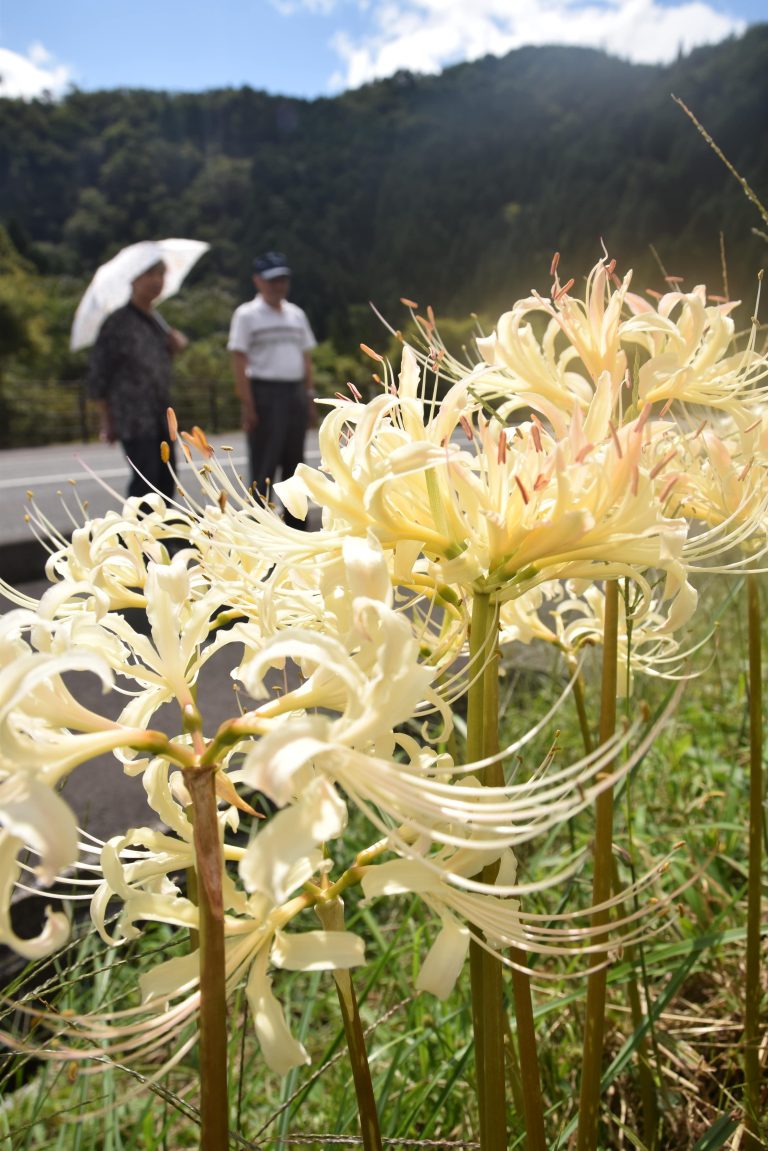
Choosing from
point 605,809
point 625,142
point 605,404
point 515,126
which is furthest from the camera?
point 515,126

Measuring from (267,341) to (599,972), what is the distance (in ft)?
19.6

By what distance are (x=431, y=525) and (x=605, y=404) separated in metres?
0.21

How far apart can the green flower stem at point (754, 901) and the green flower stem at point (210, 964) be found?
89 centimetres

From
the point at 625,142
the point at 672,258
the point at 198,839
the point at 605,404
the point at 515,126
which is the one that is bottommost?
the point at 198,839

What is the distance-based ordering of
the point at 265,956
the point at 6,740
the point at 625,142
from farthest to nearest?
the point at 625,142, the point at 265,956, the point at 6,740

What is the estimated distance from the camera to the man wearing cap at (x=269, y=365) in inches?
255

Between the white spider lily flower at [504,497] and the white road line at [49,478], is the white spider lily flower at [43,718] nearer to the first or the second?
the white spider lily flower at [504,497]

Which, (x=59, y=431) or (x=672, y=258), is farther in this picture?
(x=672, y=258)

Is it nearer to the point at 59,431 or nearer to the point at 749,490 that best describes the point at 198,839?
the point at 749,490

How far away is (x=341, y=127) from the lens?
86.2 metres

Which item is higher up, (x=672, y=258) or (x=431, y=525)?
(x=672, y=258)

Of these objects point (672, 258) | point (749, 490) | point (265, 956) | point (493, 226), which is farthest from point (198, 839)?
point (493, 226)

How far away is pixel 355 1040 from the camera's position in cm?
88

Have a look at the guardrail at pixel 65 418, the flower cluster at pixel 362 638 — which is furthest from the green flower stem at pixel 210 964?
the guardrail at pixel 65 418
